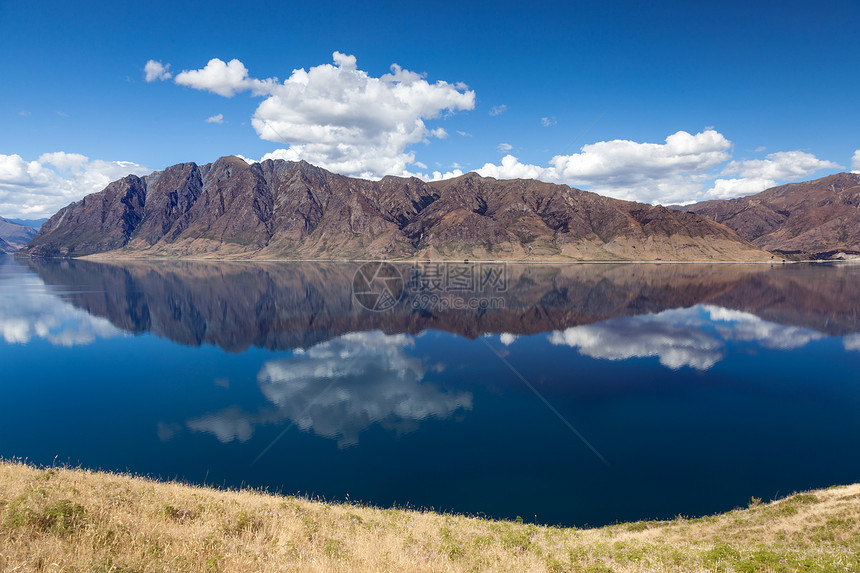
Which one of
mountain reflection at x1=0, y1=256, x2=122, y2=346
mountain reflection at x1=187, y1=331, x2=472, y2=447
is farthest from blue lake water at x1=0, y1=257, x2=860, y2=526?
mountain reflection at x1=0, y1=256, x2=122, y2=346

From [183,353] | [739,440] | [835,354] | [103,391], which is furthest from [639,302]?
[103,391]

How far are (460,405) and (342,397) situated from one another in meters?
13.2

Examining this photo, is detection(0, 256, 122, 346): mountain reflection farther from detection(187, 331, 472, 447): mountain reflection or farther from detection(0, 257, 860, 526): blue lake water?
detection(187, 331, 472, 447): mountain reflection

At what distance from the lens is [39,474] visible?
59.5 feet

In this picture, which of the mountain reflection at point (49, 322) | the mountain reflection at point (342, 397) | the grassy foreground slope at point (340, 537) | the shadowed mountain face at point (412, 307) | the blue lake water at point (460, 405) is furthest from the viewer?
the shadowed mountain face at point (412, 307)

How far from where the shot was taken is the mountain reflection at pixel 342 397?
35.9 meters

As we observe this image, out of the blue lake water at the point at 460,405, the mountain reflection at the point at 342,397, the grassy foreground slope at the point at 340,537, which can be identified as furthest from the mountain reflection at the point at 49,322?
the grassy foreground slope at the point at 340,537

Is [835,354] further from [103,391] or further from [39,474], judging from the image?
[103,391]

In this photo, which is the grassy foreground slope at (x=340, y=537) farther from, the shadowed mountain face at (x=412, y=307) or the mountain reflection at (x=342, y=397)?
the shadowed mountain face at (x=412, y=307)

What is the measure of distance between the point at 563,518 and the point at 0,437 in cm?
4580

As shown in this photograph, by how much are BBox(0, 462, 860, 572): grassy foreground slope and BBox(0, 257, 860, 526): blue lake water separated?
6079 mm

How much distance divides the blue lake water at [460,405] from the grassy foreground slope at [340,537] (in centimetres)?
608

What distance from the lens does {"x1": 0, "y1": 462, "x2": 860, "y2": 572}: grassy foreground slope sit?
11.2 metres

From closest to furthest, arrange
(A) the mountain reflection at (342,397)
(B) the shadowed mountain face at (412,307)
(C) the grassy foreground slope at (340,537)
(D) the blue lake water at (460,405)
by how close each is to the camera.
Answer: (C) the grassy foreground slope at (340,537) < (D) the blue lake water at (460,405) < (A) the mountain reflection at (342,397) < (B) the shadowed mountain face at (412,307)
